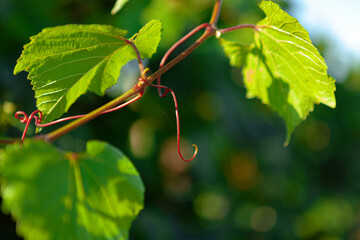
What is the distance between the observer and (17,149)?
0.95ft

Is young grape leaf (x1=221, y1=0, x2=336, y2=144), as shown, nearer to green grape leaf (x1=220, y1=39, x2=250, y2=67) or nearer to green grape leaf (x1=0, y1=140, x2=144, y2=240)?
green grape leaf (x1=220, y1=39, x2=250, y2=67)

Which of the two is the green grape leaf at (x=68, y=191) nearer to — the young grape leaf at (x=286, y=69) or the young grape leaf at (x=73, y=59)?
the young grape leaf at (x=73, y=59)

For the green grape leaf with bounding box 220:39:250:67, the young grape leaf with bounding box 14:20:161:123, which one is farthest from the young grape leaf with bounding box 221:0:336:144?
the young grape leaf with bounding box 14:20:161:123

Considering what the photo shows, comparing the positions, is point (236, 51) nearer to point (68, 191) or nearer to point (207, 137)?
point (68, 191)

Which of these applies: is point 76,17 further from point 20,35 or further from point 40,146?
point 40,146

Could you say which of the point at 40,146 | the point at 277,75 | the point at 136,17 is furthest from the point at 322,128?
the point at 40,146

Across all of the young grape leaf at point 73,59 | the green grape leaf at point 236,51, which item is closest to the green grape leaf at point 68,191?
the young grape leaf at point 73,59

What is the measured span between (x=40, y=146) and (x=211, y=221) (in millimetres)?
1815

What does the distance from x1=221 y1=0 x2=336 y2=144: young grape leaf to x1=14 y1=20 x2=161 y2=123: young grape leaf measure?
0.39 feet

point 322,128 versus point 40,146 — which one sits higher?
point 40,146

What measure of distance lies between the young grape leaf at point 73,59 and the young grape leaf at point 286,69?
0.39ft

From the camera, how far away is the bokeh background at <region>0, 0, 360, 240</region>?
96 cm

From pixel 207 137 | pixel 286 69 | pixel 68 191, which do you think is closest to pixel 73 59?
pixel 68 191

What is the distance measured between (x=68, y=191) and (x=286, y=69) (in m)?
0.24
